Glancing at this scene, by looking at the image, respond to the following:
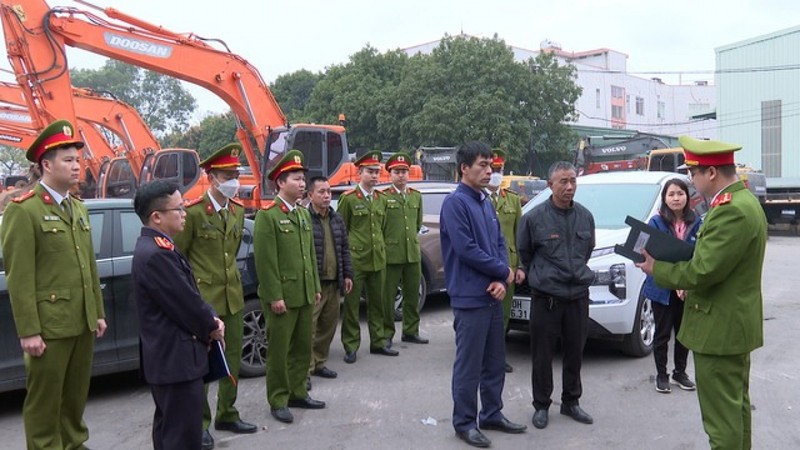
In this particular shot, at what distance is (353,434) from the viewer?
4.86 metres

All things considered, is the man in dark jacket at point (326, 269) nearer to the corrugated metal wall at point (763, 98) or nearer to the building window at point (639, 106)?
the corrugated metal wall at point (763, 98)

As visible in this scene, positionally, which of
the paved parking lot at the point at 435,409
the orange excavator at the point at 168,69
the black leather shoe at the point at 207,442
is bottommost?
the paved parking lot at the point at 435,409

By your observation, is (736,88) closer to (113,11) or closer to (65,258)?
(113,11)

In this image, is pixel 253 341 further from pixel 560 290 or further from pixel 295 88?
pixel 295 88

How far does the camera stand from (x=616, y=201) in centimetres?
726

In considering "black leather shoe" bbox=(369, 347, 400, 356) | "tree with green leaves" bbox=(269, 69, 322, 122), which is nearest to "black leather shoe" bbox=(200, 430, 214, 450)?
"black leather shoe" bbox=(369, 347, 400, 356)

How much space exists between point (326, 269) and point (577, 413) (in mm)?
2464

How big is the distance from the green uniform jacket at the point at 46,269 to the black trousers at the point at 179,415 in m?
0.86

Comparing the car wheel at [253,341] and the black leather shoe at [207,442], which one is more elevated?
the car wheel at [253,341]

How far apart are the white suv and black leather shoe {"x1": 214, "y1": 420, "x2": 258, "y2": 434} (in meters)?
2.71

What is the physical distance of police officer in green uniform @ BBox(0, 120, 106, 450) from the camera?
152 inches

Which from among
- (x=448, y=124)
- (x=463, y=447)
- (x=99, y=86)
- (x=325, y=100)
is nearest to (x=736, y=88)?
(x=448, y=124)

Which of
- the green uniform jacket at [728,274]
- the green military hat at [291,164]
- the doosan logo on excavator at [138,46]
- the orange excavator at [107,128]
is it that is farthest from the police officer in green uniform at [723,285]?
the orange excavator at [107,128]

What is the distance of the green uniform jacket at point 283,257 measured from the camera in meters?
5.06
